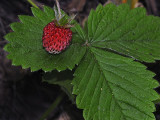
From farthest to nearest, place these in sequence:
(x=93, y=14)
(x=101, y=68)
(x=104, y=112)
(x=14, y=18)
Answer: (x=14, y=18) → (x=93, y=14) → (x=101, y=68) → (x=104, y=112)

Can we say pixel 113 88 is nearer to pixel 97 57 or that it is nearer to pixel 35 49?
pixel 97 57

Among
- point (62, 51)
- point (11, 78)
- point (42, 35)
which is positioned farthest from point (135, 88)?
point (11, 78)

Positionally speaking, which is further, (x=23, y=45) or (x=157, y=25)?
(x=157, y=25)

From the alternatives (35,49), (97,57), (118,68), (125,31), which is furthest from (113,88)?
(35,49)

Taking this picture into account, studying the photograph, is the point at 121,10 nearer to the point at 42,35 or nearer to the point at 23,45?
the point at 42,35

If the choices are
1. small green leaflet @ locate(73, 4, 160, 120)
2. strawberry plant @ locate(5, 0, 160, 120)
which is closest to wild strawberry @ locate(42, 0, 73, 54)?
strawberry plant @ locate(5, 0, 160, 120)

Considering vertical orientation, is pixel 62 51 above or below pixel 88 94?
above

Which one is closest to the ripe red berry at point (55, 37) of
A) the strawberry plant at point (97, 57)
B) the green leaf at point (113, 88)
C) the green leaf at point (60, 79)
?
the strawberry plant at point (97, 57)

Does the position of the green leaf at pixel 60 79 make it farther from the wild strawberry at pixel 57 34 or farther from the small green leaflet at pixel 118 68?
the wild strawberry at pixel 57 34
